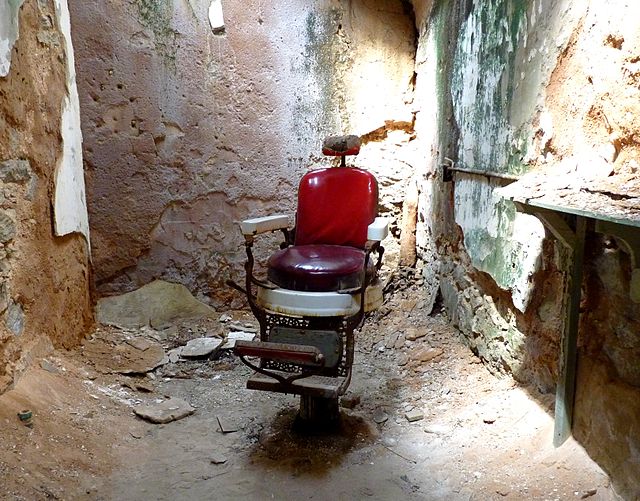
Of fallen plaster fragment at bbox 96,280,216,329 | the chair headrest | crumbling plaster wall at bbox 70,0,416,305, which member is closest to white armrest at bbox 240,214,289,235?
the chair headrest

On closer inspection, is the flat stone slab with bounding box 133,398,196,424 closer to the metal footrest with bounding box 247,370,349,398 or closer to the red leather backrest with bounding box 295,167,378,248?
the metal footrest with bounding box 247,370,349,398

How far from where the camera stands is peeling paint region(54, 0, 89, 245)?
3.07 meters

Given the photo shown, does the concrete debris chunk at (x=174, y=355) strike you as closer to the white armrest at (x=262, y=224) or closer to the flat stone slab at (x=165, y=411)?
the flat stone slab at (x=165, y=411)

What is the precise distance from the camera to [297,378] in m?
2.24

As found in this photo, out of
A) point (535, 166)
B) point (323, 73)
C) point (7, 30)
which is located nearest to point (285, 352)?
point (535, 166)


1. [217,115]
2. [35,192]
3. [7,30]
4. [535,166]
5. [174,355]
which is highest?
[7,30]

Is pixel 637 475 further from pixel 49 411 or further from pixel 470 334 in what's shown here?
pixel 49 411

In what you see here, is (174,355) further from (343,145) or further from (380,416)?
(343,145)

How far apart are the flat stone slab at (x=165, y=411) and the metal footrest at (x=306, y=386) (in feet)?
2.08

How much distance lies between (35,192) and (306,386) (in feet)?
5.47

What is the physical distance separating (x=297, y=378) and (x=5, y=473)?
1.08 meters

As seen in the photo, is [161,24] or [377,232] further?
[161,24]

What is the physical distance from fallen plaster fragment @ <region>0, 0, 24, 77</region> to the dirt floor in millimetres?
1396

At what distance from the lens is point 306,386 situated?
2.22 metres
